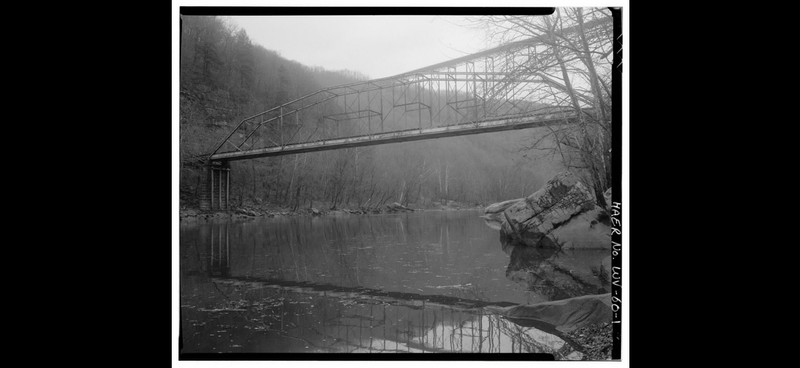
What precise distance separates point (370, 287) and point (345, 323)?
24.6 inches

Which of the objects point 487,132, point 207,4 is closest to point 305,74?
point 207,4

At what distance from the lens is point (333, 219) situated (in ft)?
16.9

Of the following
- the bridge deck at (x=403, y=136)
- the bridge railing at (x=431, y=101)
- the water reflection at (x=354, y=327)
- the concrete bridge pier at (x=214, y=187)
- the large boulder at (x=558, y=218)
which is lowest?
the water reflection at (x=354, y=327)

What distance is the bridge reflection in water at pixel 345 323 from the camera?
7.74 feet

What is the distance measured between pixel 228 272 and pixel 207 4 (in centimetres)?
197

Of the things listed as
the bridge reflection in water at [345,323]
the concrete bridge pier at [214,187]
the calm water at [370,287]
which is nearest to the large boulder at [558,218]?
the calm water at [370,287]

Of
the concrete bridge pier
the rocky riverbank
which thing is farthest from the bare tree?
the concrete bridge pier

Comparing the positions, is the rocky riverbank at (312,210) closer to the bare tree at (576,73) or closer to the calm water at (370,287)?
the calm water at (370,287)

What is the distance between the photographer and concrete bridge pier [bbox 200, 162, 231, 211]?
340 cm

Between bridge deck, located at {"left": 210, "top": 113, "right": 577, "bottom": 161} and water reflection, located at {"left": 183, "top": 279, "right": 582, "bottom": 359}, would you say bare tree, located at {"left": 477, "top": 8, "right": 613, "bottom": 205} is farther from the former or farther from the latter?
water reflection, located at {"left": 183, "top": 279, "right": 582, "bottom": 359}

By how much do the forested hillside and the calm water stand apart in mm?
341

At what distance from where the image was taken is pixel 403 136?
14.1 ft

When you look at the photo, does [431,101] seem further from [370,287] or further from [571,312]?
[571,312]
